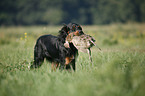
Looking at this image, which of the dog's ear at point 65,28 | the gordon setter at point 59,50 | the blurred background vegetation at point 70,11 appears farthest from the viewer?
the blurred background vegetation at point 70,11

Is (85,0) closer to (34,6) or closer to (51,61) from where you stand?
(34,6)

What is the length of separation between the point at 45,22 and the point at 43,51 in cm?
4166

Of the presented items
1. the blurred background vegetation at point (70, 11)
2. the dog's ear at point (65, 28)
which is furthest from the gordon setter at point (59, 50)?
the blurred background vegetation at point (70, 11)

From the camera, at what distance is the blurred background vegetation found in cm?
3984

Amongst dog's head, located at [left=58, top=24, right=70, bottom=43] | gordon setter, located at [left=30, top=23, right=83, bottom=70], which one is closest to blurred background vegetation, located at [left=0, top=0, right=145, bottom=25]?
gordon setter, located at [left=30, top=23, right=83, bottom=70]

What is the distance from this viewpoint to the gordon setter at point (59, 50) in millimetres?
3441

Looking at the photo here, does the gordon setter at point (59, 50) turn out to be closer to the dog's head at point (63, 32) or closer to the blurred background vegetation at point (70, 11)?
the dog's head at point (63, 32)

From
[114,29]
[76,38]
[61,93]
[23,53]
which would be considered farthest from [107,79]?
[114,29]

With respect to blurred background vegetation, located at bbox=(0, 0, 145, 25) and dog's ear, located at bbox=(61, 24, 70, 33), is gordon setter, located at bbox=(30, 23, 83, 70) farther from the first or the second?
blurred background vegetation, located at bbox=(0, 0, 145, 25)

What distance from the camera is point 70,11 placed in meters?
45.2

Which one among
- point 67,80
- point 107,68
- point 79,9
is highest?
point 79,9

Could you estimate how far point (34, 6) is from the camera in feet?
149

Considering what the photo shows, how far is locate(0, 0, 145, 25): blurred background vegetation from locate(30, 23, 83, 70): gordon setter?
3599 cm

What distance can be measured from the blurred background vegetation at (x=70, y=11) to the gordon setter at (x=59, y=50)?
118 feet
